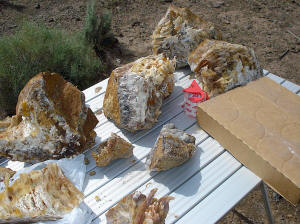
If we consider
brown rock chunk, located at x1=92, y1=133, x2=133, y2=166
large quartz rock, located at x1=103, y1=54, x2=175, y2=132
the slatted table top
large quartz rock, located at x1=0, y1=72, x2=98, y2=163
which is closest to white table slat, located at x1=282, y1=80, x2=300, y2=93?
the slatted table top

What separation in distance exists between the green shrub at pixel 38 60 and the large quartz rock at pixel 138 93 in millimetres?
1301

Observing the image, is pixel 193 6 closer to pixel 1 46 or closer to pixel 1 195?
pixel 1 46

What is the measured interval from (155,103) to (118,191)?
61 centimetres

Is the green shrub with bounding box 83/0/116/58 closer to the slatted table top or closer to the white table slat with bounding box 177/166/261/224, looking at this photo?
the slatted table top

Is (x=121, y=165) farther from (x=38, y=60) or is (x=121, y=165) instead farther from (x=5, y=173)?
(x=38, y=60)

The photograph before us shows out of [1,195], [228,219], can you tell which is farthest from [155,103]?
[228,219]

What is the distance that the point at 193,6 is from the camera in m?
4.55

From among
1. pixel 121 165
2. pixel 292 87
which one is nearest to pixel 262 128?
pixel 292 87

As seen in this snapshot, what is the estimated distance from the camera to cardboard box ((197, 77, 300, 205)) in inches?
59.6

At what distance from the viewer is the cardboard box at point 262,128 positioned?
1.51 metres

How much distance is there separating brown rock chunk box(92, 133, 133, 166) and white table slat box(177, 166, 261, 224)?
49 cm

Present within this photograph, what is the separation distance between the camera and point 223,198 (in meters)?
1.50

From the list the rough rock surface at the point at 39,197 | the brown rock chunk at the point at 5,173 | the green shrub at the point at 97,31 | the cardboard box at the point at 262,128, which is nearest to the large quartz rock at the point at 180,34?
the cardboard box at the point at 262,128

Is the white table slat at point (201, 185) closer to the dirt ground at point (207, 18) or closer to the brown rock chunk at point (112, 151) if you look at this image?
the brown rock chunk at point (112, 151)
